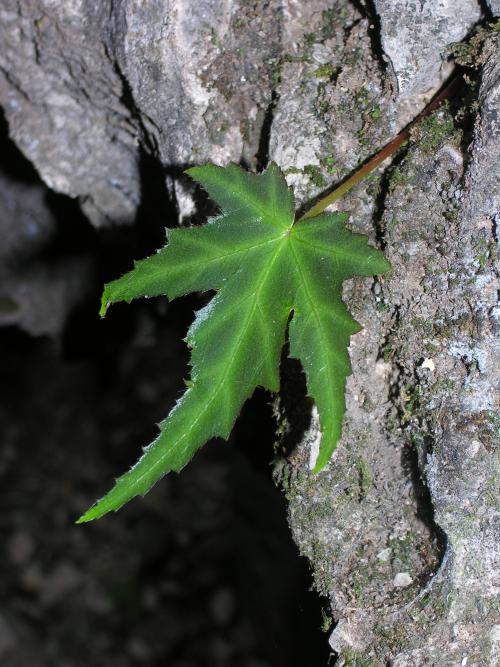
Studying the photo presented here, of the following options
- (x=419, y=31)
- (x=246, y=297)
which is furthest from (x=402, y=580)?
(x=419, y=31)

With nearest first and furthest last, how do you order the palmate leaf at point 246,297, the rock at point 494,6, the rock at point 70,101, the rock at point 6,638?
1. the palmate leaf at point 246,297
2. the rock at point 494,6
3. the rock at point 70,101
4. the rock at point 6,638

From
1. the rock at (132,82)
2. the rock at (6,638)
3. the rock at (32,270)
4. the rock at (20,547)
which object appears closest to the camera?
the rock at (132,82)

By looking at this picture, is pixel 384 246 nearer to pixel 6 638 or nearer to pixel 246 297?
pixel 246 297

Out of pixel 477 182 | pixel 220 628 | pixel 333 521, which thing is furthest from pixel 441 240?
pixel 220 628

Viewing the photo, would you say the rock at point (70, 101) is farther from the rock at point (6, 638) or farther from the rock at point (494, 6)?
the rock at point (6, 638)

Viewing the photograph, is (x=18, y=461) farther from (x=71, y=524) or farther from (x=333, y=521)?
(x=333, y=521)

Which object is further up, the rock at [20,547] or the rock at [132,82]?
the rock at [132,82]

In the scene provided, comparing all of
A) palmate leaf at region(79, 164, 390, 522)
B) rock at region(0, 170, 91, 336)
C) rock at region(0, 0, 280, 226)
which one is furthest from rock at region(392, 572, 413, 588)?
rock at region(0, 170, 91, 336)

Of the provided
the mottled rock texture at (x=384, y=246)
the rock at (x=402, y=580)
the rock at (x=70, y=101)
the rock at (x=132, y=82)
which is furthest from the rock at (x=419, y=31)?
the rock at (x=402, y=580)
